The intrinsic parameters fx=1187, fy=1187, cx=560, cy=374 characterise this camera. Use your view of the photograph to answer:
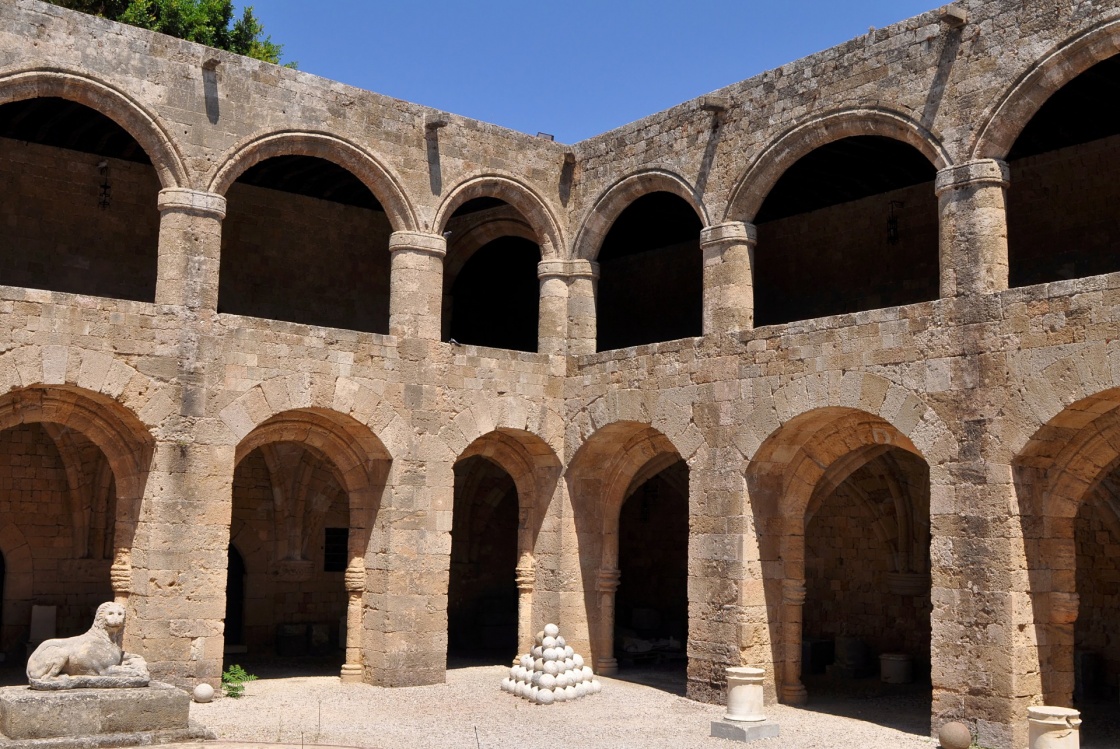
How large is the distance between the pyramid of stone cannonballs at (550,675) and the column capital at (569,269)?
4.24m

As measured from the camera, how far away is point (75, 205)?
1408 cm

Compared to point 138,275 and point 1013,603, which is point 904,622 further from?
point 138,275

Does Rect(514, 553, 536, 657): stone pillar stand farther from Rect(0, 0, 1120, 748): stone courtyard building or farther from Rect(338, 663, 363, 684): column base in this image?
Rect(338, 663, 363, 684): column base

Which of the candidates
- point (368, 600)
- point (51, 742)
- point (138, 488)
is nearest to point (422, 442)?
point (368, 600)

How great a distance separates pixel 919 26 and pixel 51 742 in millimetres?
9545

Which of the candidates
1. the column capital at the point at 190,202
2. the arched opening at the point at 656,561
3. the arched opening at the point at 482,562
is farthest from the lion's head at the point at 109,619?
the arched opening at the point at 656,561

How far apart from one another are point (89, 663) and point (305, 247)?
23.9 feet

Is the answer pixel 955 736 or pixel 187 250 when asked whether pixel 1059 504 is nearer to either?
pixel 955 736

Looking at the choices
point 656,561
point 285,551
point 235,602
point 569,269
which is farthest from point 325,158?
point 656,561

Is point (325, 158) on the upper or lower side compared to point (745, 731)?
upper

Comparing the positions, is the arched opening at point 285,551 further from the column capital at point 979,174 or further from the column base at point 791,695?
the column capital at point 979,174

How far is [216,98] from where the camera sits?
12.2m

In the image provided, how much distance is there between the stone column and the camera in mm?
12188

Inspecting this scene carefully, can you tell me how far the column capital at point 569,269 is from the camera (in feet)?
47.0
